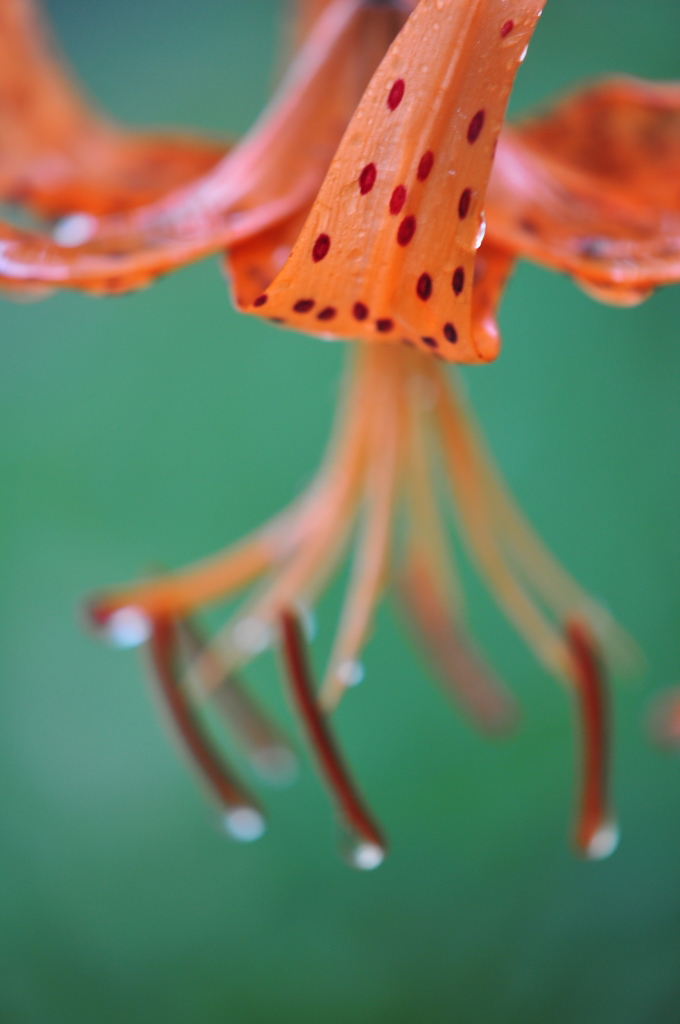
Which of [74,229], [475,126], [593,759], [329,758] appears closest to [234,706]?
[329,758]

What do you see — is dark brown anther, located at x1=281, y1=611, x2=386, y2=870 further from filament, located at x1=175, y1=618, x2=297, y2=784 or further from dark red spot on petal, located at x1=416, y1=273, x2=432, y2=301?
dark red spot on petal, located at x1=416, y1=273, x2=432, y2=301

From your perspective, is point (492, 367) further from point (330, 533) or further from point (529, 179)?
point (529, 179)

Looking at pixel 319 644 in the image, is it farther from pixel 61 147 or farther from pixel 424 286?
pixel 424 286

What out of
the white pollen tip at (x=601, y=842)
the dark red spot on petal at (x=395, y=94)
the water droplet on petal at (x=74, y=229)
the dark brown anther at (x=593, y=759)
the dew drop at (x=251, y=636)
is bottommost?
the white pollen tip at (x=601, y=842)

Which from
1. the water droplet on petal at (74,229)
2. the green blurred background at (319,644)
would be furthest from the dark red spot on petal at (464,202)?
the green blurred background at (319,644)

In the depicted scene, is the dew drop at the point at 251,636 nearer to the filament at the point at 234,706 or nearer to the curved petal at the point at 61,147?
the filament at the point at 234,706

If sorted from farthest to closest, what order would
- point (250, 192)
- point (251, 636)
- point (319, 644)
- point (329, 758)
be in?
point (319, 644) < point (251, 636) < point (329, 758) < point (250, 192)

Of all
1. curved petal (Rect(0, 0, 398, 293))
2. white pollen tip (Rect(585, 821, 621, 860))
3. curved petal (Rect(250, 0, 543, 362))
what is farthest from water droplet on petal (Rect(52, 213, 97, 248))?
white pollen tip (Rect(585, 821, 621, 860))

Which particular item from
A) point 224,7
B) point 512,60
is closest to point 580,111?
point 512,60

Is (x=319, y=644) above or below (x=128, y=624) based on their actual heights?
above
